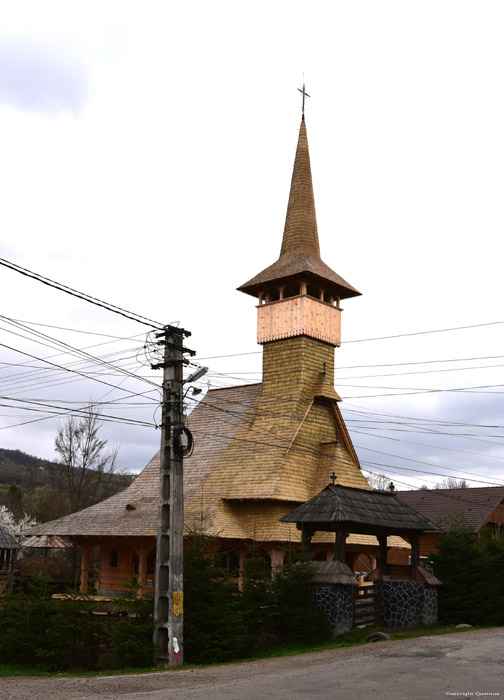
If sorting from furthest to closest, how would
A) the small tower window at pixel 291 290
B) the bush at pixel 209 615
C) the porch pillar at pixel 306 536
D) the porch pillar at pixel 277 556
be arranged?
the small tower window at pixel 291 290 → the porch pillar at pixel 277 556 → the porch pillar at pixel 306 536 → the bush at pixel 209 615

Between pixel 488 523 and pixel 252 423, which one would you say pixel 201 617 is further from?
pixel 488 523

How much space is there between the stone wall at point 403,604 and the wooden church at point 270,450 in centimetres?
539

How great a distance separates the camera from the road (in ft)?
40.8

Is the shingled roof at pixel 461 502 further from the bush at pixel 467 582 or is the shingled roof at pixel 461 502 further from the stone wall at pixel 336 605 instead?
the stone wall at pixel 336 605

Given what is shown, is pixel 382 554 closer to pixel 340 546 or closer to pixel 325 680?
pixel 340 546

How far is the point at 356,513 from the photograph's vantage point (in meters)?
22.2

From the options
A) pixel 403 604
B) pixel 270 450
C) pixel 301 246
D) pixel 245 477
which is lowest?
pixel 403 604

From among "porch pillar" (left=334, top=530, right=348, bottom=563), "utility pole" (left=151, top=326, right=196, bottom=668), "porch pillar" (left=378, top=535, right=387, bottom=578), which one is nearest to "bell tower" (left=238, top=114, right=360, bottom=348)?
"porch pillar" (left=378, top=535, right=387, bottom=578)

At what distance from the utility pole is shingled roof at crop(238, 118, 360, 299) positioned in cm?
1555

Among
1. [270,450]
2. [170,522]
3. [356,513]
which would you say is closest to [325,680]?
[170,522]

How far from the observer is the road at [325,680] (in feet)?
40.8

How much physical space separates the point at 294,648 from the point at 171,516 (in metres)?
5.33

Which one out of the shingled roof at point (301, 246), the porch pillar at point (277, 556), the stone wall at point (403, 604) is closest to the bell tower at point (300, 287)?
the shingled roof at point (301, 246)

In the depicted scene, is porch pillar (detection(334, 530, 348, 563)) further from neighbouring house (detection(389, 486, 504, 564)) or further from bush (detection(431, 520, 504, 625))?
neighbouring house (detection(389, 486, 504, 564))
